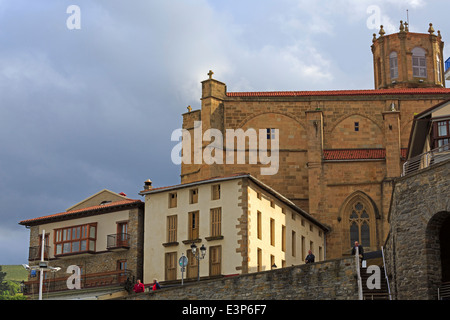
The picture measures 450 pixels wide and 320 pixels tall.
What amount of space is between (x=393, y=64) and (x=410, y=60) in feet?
5.62

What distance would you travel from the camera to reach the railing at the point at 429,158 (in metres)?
40.6

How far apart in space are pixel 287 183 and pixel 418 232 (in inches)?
1261

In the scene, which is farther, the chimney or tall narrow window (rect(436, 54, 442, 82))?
tall narrow window (rect(436, 54, 442, 82))

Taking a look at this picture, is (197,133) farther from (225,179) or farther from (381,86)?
(381,86)

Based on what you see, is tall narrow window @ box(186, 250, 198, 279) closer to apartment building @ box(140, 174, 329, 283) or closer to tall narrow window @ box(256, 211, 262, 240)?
apartment building @ box(140, 174, 329, 283)

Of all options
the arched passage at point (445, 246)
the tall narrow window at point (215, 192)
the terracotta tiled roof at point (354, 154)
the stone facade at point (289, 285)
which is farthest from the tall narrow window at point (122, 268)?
the arched passage at point (445, 246)

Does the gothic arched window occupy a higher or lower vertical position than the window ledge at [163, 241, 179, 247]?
higher

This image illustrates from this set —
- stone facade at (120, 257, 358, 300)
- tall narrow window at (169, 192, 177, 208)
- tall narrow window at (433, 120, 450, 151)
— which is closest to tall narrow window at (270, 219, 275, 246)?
tall narrow window at (169, 192, 177, 208)

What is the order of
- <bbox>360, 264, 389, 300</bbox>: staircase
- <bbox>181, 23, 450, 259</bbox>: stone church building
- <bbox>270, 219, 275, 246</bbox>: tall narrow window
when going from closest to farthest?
<bbox>360, 264, 389, 300</bbox>: staircase, <bbox>270, 219, 275, 246</bbox>: tall narrow window, <bbox>181, 23, 450, 259</bbox>: stone church building

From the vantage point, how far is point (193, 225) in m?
57.7

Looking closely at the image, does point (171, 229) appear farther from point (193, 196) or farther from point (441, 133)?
point (441, 133)

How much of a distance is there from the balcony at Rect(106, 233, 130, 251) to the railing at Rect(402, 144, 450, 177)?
22014 mm

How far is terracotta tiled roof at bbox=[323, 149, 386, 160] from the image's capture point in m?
69.8
